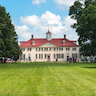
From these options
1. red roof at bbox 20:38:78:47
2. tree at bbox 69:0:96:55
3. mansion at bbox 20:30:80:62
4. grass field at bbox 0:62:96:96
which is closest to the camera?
grass field at bbox 0:62:96:96

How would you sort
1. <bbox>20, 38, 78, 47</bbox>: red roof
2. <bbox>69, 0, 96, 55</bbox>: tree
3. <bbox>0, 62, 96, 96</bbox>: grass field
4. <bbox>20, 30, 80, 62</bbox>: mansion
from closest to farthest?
<bbox>0, 62, 96, 96</bbox>: grass field → <bbox>69, 0, 96, 55</bbox>: tree → <bbox>20, 30, 80, 62</bbox>: mansion → <bbox>20, 38, 78, 47</bbox>: red roof

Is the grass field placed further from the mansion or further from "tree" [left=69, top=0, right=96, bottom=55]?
the mansion

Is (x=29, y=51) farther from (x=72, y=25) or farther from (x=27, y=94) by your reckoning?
(x=27, y=94)

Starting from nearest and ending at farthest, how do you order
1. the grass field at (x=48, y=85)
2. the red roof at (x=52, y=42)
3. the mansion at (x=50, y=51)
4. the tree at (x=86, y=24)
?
the grass field at (x=48, y=85)
the tree at (x=86, y=24)
the mansion at (x=50, y=51)
the red roof at (x=52, y=42)

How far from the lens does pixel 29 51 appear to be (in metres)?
75.5

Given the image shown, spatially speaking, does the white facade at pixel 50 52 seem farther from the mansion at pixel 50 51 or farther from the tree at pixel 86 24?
the tree at pixel 86 24

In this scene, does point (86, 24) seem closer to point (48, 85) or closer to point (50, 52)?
point (48, 85)

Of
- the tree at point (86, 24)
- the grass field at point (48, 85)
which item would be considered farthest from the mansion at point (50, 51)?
the grass field at point (48, 85)

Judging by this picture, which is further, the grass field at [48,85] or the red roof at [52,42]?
the red roof at [52,42]

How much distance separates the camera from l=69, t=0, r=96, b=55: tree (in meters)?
32.8

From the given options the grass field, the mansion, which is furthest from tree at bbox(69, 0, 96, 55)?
the mansion

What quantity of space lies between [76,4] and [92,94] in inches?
1537

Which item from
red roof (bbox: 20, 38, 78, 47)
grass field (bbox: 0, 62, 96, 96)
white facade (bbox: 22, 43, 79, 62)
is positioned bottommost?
grass field (bbox: 0, 62, 96, 96)

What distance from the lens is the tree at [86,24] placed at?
107ft
